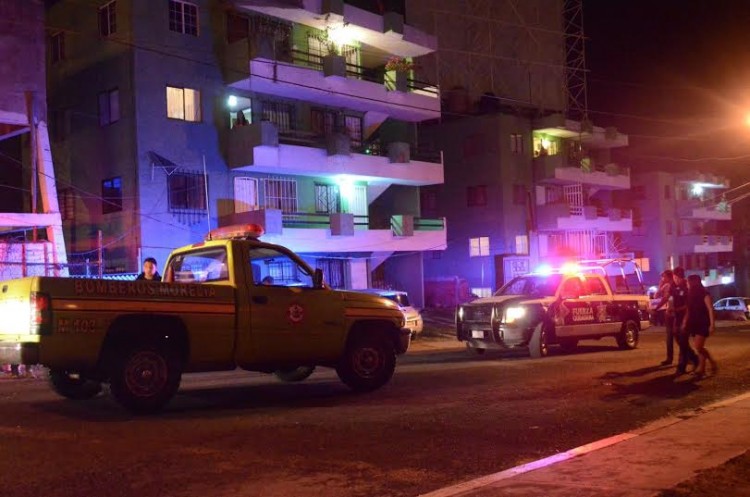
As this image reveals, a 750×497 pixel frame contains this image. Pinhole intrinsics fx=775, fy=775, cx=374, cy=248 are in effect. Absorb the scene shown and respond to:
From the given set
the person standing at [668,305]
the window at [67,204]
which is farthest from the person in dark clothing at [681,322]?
the window at [67,204]

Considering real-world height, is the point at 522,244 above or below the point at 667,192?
below

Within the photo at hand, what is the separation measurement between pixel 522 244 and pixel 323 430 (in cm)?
3542

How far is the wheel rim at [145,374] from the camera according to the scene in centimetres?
902

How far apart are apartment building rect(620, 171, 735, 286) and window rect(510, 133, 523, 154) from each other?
662 inches

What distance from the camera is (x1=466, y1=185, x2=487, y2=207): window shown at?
1673 inches

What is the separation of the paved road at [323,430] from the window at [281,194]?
16.1 m

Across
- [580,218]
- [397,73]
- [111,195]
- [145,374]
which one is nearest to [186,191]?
[111,195]

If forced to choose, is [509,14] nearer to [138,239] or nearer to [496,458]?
[138,239]

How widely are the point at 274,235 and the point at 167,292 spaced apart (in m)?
17.7

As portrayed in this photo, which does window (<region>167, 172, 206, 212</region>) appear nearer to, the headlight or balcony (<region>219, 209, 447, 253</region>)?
balcony (<region>219, 209, 447, 253</region>)

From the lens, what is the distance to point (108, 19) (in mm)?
26359

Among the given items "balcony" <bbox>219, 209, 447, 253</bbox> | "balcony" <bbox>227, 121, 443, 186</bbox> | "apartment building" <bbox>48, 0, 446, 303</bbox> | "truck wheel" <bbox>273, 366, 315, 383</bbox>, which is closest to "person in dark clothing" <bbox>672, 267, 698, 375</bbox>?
"truck wheel" <bbox>273, 366, 315, 383</bbox>

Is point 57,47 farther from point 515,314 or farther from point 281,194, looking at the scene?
point 515,314

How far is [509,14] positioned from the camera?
46375 mm
